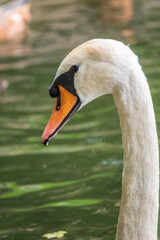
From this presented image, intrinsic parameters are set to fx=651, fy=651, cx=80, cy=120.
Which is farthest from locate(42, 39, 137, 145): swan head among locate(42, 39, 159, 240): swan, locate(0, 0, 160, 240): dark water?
locate(0, 0, 160, 240): dark water

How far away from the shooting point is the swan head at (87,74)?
3.32 metres

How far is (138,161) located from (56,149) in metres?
3.41

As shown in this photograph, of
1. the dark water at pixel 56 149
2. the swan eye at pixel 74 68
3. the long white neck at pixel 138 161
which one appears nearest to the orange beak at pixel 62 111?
the swan eye at pixel 74 68

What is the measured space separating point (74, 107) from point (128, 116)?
0.35 metres

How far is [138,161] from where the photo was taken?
343cm

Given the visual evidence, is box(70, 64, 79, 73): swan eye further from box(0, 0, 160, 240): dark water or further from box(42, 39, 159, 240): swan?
box(0, 0, 160, 240): dark water

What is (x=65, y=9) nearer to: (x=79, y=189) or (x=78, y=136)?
(x=78, y=136)

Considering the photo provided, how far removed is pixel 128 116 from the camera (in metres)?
3.38

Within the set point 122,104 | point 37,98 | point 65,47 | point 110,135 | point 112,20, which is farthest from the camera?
point 112,20

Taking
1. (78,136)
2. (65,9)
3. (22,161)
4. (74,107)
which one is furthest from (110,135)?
(65,9)

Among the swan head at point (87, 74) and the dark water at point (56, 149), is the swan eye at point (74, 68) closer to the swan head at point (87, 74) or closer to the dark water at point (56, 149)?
the swan head at point (87, 74)

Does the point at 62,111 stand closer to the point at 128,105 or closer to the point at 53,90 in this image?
the point at 53,90

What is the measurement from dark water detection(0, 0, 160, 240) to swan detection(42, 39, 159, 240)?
120 cm

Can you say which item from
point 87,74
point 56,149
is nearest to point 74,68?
point 87,74
